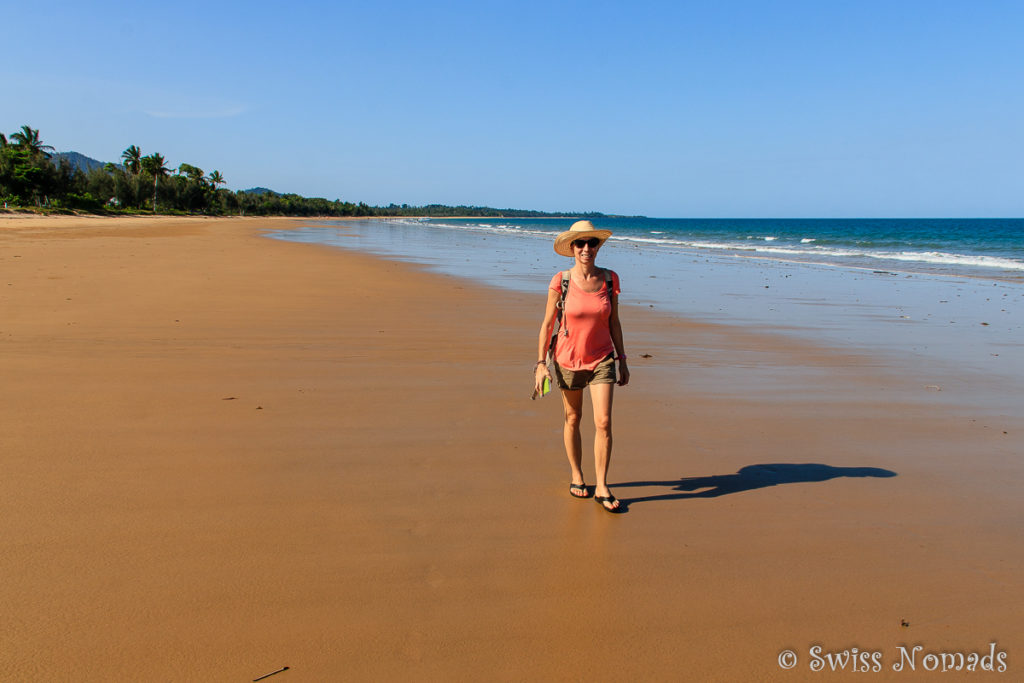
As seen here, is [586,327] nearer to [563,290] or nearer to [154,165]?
[563,290]

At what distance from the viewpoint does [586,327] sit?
145 inches

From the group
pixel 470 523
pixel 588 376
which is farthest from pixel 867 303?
pixel 470 523

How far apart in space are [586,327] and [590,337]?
6 cm

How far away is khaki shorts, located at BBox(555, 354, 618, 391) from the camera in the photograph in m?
3.67

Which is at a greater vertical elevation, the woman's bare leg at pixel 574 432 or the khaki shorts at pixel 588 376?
the khaki shorts at pixel 588 376

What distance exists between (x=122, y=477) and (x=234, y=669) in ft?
6.38

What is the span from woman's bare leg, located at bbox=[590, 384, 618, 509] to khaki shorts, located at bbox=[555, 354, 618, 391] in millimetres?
38

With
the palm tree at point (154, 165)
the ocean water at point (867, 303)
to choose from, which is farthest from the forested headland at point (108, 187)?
the ocean water at point (867, 303)

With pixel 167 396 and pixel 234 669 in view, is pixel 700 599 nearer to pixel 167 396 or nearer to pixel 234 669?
pixel 234 669

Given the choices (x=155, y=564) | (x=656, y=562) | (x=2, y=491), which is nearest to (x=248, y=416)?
(x=2, y=491)

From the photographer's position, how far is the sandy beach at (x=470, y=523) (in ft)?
8.14

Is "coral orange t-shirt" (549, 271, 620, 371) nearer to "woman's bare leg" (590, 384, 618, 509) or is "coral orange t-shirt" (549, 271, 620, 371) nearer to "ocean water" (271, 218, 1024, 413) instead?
"woman's bare leg" (590, 384, 618, 509)

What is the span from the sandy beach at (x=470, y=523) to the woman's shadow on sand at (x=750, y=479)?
0.02 m

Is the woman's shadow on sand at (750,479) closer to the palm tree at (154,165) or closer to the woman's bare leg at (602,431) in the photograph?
the woman's bare leg at (602,431)
